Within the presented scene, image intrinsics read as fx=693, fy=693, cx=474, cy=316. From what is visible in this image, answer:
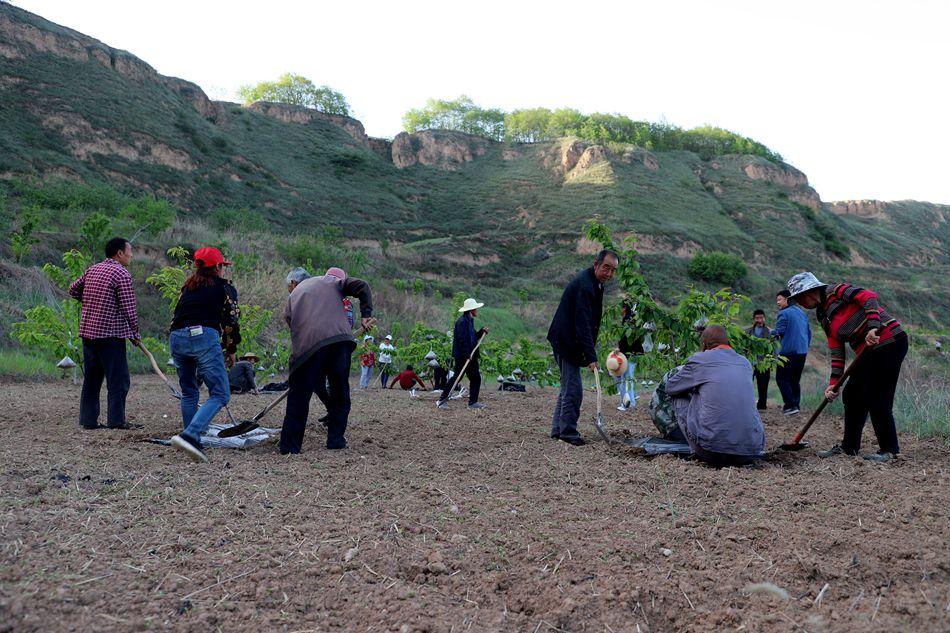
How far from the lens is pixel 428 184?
6694 centimetres

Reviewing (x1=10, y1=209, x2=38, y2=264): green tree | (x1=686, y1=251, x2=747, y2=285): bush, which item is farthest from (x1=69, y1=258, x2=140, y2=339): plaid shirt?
(x1=686, y1=251, x2=747, y2=285): bush

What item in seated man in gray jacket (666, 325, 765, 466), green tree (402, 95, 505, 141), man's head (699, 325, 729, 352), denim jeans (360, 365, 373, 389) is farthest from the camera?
green tree (402, 95, 505, 141)

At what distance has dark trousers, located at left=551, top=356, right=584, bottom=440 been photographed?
241 inches

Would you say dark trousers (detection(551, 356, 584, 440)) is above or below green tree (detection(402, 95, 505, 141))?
below

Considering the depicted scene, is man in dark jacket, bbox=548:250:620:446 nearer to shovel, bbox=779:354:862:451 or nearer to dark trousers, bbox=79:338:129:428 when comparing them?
shovel, bbox=779:354:862:451

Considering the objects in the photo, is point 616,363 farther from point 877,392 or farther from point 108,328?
point 108,328

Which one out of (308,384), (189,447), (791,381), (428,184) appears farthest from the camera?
(428,184)

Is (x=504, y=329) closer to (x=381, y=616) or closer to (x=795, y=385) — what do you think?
(x=795, y=385)

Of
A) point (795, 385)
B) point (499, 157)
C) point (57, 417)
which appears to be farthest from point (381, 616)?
point (499, 157)

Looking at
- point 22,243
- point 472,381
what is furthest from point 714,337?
point 22,243

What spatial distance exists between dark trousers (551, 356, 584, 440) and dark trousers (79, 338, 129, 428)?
384 centimetres

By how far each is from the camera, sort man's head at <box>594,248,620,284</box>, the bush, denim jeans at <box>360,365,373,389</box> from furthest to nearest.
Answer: the bush → denim jeans at <box>360,365,373,389</box> → man's head at <box>594,248,620,284</box>

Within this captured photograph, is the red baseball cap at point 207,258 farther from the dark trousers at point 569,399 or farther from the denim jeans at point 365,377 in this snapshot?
the denim jeans at point 365,377

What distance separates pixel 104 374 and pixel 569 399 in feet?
13.6
